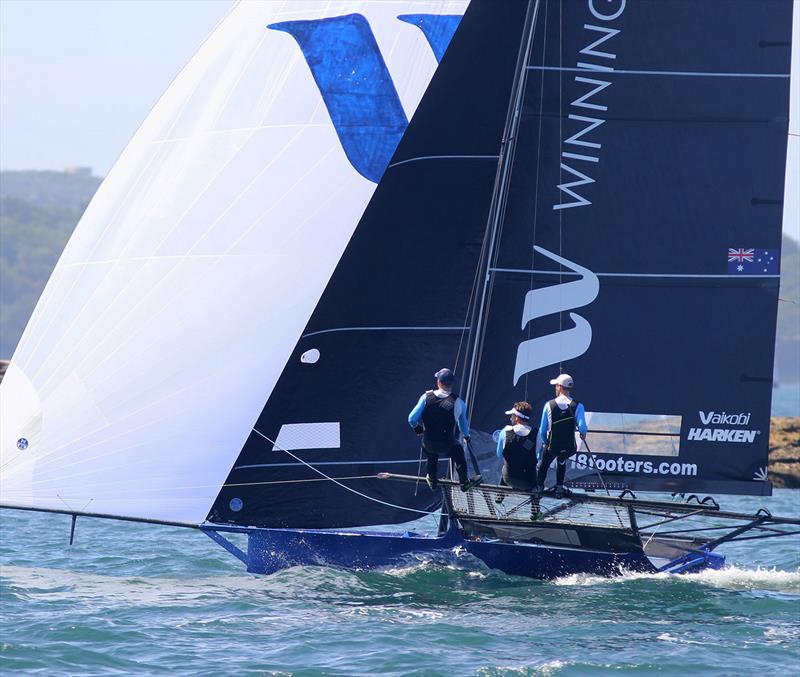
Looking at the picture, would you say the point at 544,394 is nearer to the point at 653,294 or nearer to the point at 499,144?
the point at 653,294

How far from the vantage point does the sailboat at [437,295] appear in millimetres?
11148

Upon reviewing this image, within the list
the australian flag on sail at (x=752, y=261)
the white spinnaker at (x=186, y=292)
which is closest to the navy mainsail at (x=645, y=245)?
the australian flag on sail at (x=752, y=261)

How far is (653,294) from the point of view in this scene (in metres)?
11.5

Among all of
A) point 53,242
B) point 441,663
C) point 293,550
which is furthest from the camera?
point 53,242

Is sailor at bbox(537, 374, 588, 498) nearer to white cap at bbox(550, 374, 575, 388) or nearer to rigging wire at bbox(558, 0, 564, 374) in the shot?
white cap at bbox(550, 374, 575, 388)

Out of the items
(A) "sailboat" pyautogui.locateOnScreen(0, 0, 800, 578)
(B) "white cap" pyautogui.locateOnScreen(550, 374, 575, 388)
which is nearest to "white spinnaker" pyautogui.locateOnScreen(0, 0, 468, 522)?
(A) "sailboat" pyautogui.locateOnScreen(0, 0, 800, 578)

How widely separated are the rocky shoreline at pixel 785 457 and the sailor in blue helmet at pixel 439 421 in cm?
1328

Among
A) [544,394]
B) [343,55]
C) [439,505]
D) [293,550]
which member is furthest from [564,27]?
[293,550]

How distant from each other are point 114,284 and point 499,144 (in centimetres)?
335

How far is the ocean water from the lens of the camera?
29.5ft

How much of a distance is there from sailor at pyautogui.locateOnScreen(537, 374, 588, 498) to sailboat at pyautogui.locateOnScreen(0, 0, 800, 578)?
544mm

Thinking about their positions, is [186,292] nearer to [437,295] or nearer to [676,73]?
[437,295]

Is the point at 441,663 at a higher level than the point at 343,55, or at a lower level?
lower

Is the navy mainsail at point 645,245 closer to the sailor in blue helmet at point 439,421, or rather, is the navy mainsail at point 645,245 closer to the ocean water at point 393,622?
the sailor in blue helmet at point 439,421
